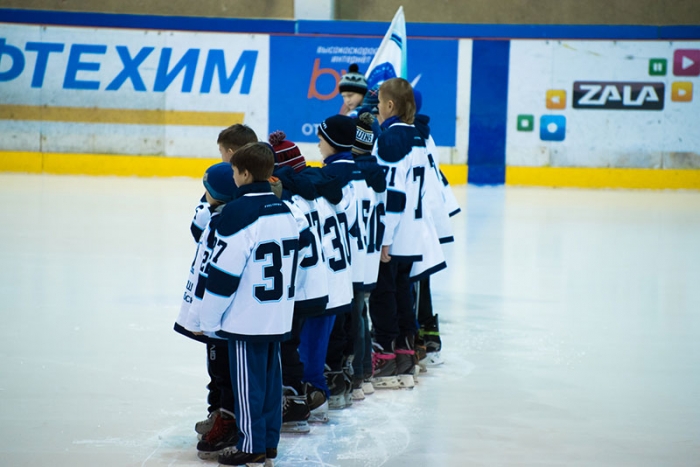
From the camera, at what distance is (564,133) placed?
16.9m

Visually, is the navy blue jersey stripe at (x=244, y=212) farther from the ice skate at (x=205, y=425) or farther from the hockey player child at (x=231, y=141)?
the ice skate at (x=205, y=425)

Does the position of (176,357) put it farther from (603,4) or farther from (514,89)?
(603,4)

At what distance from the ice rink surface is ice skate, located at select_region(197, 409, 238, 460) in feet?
0.19

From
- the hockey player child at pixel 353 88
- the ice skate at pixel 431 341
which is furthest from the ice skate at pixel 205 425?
the hockey player child at pixel 353 88

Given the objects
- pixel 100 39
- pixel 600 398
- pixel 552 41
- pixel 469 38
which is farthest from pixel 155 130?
pixel 600 398

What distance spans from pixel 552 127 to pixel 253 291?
14.1 metres

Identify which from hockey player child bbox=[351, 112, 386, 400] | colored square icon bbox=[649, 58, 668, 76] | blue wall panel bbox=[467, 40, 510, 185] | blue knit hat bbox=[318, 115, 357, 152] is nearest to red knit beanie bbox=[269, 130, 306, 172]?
blue knit hat bbox=[318, 115, 357, 152]

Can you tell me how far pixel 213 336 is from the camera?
144 inches

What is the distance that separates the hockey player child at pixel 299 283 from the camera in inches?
159

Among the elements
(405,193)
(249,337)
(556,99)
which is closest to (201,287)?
(249,337)

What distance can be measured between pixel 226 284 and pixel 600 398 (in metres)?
2.37

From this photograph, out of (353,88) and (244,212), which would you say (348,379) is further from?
(353,88)

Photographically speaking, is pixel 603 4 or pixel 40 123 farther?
pixel 603 4

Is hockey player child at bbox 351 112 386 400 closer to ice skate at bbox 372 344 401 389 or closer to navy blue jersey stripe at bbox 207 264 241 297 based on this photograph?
ice skate at bbox 372 344 401 389
